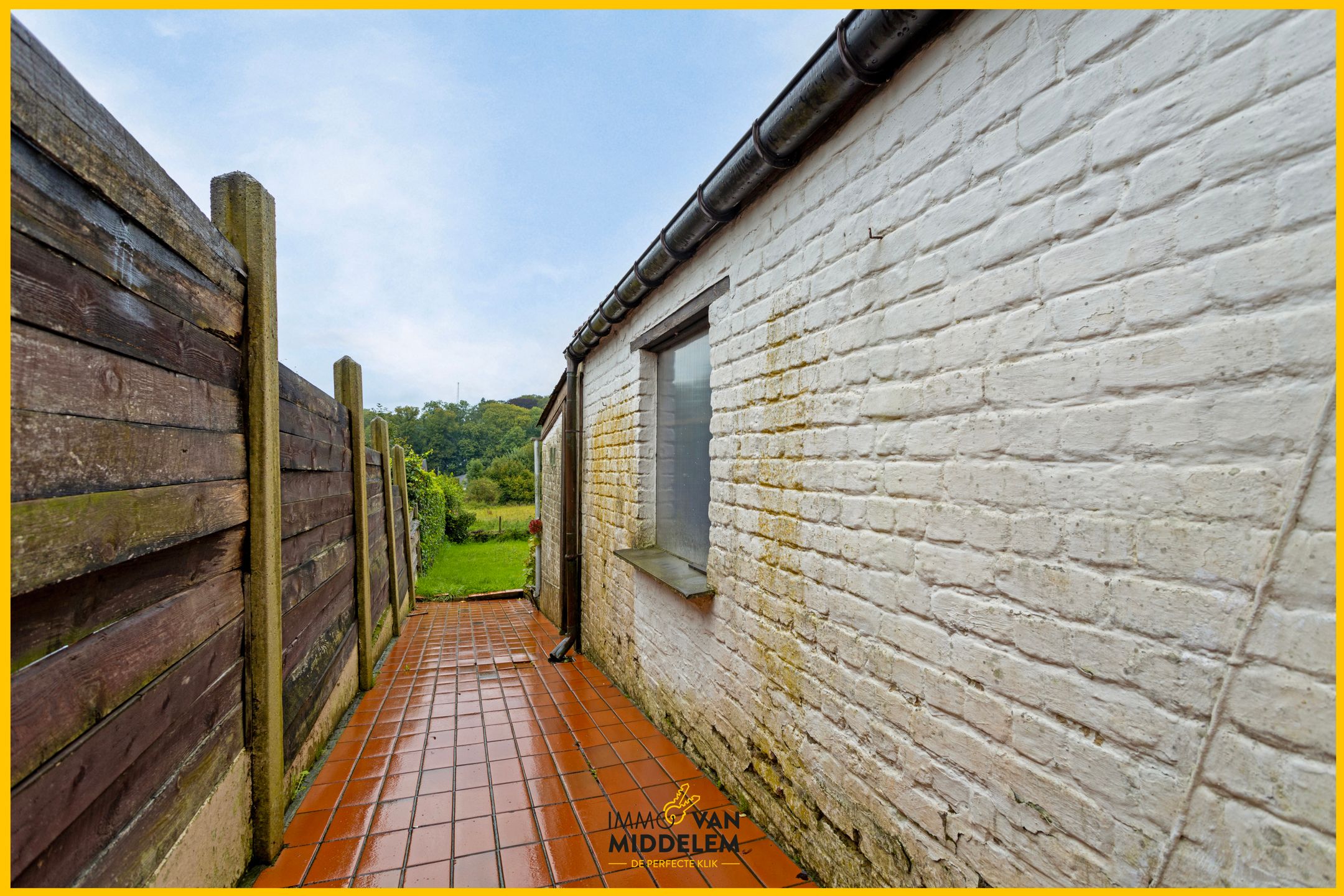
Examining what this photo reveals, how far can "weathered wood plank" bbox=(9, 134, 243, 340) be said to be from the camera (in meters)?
0.98

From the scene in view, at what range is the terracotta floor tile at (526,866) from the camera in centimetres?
216

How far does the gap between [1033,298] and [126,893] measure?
2.75m

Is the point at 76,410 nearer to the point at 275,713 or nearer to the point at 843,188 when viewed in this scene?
the point at 275,713

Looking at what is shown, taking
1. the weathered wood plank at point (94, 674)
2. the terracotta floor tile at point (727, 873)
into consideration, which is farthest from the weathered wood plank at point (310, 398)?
the terracotta floor tile at point (727, 873)

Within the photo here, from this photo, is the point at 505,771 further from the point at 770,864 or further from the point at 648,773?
the point at 770,864

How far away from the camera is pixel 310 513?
9.58ft

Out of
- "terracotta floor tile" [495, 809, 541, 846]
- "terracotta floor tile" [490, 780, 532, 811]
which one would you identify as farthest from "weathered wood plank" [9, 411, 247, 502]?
"terracotta floor tile" [490, 780, 532, 811]

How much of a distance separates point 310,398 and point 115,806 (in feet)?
7.55

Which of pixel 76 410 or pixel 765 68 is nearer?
pixel 76 410

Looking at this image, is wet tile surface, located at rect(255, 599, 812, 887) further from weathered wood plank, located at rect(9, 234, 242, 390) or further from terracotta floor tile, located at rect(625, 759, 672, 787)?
weathered wood plank, located at rect(9, 234, 242, 390)

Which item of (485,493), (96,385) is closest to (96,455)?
(96,385)


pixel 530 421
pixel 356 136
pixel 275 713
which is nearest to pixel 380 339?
pixel 530 421

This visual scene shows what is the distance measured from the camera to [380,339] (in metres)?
69.4

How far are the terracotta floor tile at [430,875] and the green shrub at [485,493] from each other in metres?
25.2
